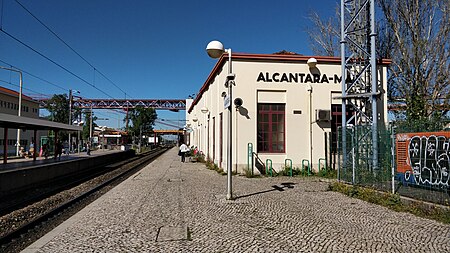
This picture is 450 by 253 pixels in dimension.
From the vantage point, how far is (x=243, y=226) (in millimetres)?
6820

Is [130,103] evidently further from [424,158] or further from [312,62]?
[424,158]

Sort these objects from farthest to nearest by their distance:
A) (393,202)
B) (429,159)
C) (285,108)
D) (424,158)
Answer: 1. (285,108)
2. (393,202)
3. (424,158)
4. (429,159)

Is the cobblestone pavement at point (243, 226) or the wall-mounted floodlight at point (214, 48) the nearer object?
the cobblestone pavement at point (243, 226)

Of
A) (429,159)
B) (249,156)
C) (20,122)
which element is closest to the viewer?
(429,159)

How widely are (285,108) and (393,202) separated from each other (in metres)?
8.59

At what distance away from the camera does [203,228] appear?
6.70m

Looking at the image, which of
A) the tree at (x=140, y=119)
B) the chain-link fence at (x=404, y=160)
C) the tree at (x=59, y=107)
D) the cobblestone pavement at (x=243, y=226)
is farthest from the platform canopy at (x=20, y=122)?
the tree at (x=59, y=107)

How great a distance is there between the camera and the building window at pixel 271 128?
16.5 m

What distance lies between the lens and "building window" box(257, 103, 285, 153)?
54.1 ft

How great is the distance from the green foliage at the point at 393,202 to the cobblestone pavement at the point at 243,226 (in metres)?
0.27

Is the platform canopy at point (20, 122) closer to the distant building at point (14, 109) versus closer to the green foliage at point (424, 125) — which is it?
the green foliage at point (424, 125)

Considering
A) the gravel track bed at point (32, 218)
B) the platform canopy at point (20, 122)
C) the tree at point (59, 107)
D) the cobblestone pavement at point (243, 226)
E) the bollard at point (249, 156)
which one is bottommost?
the gravel track bed at point (32, 218)

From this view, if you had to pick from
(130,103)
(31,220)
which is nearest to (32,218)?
(31,220)

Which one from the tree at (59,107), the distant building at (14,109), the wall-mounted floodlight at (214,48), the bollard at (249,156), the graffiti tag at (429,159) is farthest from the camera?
the tree at (59,107)
